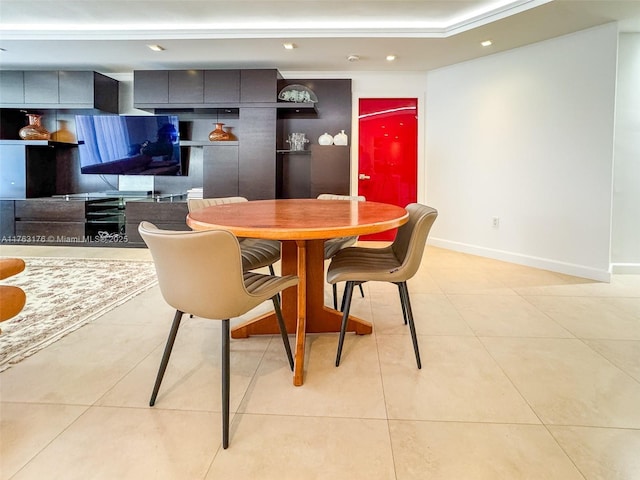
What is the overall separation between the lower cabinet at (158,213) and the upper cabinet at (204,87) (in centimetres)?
122

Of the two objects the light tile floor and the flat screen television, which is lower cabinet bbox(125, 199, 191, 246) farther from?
the light tile floor

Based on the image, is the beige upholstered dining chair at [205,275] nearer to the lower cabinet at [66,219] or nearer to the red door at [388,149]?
the lower cabinet at [66,219]

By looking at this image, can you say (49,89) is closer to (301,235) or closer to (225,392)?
(301,235)

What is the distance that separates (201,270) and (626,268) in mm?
4257

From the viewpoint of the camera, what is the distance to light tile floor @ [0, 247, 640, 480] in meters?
1.32

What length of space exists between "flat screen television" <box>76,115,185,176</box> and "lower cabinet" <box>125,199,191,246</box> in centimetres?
52

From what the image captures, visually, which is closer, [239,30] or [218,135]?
[239,30]

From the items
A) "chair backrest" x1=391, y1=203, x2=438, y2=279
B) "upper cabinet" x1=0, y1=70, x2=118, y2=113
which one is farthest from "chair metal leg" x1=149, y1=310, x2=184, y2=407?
"upper cabinet" x1=0, y1=70, x2=118, y2=113

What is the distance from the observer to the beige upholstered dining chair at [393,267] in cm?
194

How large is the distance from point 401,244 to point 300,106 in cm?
304

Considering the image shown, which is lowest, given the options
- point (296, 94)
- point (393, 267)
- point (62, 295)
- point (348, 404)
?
point (348, 404)

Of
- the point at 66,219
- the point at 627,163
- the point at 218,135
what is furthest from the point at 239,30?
the point at 627,163

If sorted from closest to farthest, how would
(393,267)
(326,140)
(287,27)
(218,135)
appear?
(393,267), (287,27), (326,140), (218,135)

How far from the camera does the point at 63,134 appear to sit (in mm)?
5539
